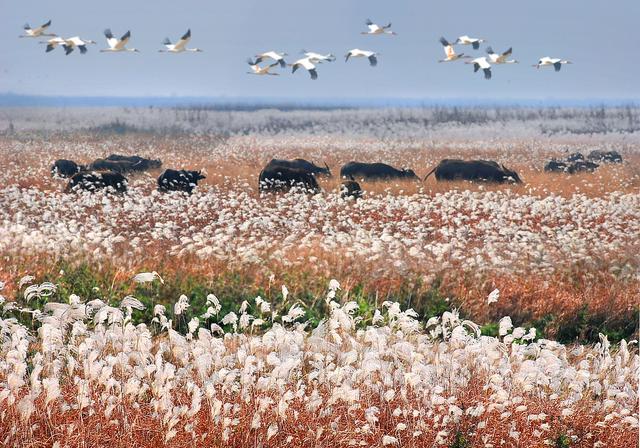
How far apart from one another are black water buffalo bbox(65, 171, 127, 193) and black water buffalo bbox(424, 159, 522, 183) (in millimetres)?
9276

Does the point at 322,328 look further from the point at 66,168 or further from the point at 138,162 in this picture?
the point at 138,162

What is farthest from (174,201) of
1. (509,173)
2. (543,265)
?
(509,173)

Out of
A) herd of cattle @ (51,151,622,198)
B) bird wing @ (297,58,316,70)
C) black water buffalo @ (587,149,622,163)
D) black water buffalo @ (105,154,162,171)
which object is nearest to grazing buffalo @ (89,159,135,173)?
herd of cattle @ (51,151,622,198)

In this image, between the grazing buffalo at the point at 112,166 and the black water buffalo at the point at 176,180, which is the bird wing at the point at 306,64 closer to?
the black water buffalo at the point at 176,180

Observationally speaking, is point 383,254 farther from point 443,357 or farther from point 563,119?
point 563,119

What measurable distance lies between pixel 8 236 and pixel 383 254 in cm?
530

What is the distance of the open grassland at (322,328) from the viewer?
241 inches

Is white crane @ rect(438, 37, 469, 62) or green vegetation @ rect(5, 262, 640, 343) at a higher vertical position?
white crane @ rect(438, 37, 469, 62)

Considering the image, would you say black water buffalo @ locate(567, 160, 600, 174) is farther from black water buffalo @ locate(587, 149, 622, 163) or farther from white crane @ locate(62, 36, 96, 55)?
white crane @ locate(62, 36, 96, 55)

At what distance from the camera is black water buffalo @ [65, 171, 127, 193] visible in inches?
837

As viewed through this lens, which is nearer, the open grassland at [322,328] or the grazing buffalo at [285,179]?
the open grassland at [322,328]

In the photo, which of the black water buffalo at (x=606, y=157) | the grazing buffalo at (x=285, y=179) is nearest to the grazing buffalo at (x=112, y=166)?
the grazing buffalo at (x=285, y=179)

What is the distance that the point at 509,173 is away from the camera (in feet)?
84.7

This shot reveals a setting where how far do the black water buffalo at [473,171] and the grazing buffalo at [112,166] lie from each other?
9.48 meters
